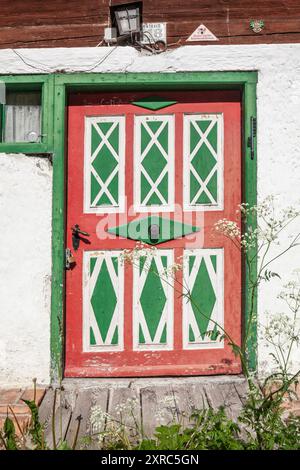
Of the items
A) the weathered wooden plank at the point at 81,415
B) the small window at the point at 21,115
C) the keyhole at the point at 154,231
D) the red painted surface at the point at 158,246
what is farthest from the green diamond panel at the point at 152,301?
the small window at the point at 21,115

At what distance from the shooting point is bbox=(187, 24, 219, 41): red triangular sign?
13.7ft

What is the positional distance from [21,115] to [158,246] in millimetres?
1552

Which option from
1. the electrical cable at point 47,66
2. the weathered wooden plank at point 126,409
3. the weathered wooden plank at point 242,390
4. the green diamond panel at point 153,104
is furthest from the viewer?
the green diamond panel at point 153,104

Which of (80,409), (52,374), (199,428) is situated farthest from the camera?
(52,374)

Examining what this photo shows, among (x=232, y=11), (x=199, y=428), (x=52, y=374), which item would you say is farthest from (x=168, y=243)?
(x=232, y=11)

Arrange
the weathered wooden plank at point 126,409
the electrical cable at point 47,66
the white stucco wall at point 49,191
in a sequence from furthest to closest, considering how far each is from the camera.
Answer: the electrical cable at point 47,66 → the white stucco wall at point 49,191 → the weathered wooden plank at point 126,409

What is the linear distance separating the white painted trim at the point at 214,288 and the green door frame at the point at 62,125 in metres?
0.20

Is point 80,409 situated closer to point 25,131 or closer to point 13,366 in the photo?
point 13,366

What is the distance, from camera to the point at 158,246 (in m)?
4.23

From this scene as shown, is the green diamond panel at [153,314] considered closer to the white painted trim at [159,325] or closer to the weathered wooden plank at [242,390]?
the white painted trim at [159,325]

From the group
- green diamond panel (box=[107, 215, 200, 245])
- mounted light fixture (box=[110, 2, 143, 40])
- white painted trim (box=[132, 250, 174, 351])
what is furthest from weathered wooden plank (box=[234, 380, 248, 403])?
mounted light fixture (box=[110, 2, 143, 40])

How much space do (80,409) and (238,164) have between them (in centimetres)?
219

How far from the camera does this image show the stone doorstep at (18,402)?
3393mm

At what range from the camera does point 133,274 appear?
4.21 m
